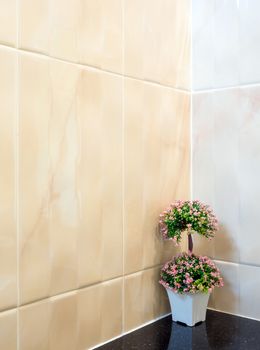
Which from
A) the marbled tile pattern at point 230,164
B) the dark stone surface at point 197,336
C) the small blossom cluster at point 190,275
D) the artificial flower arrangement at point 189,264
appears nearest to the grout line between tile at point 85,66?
the marbled tile pattern at point 230,164

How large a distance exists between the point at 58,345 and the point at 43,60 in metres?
0.51

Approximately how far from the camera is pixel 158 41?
101 centimetres

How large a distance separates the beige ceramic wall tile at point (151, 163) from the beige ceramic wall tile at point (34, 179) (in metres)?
0.22

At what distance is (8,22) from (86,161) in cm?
28

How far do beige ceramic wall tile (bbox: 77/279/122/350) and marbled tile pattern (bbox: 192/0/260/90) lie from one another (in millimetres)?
552

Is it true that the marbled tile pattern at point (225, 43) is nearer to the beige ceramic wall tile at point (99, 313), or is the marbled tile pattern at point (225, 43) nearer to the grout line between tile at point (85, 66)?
the grout line between tile at point (85, 66)

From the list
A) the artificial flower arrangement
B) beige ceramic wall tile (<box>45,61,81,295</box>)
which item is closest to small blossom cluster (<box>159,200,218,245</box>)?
the artificial flower arrangement

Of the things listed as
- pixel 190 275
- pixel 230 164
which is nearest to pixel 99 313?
pixel 190 275

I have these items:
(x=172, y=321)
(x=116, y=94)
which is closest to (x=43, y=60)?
(x=116, y=94)

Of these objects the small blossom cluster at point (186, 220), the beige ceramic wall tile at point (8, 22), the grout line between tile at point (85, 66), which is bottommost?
the small blossom cluster at point (186, 220)

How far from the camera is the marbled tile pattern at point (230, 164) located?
3.30 ft

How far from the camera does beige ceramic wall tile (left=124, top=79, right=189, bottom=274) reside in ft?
3.05

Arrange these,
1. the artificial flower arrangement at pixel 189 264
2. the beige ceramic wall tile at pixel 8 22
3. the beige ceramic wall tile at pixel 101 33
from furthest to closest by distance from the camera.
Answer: the artificial flower arrangement at pixel 189 264 → the beige ceramic wall tile at pixel 101 33 → the beige ceramic wall tile at pixel 8 22

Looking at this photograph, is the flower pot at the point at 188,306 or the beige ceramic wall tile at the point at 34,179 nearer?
the beige ceramic wall tile at the point at 34,179
